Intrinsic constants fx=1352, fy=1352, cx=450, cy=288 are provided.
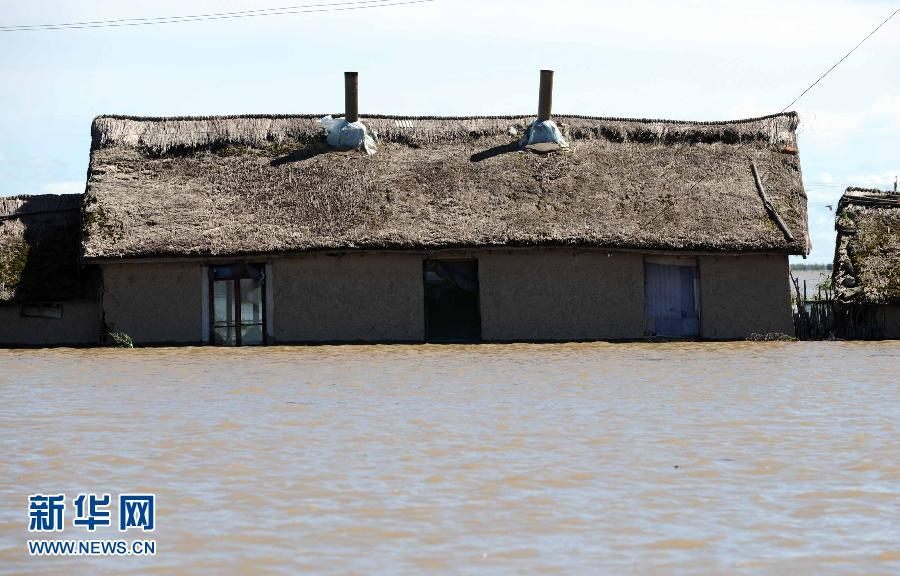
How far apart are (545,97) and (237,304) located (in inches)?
256

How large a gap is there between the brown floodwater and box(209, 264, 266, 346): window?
5986 mm

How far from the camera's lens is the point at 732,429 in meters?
9.52

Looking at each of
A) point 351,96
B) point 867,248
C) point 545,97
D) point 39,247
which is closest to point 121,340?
point 39,247

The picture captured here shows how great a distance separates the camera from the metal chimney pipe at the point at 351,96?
22828 millimetres

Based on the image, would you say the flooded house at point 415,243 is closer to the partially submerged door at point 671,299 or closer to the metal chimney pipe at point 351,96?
the partially submerged door at point 671,299

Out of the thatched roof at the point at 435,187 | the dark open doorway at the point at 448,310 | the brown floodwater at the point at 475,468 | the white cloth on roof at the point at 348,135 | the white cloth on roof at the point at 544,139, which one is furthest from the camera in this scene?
the white cloth on roof at the point at 544,139

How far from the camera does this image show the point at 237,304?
20625mm

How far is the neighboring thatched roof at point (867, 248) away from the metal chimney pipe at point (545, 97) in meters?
5.13

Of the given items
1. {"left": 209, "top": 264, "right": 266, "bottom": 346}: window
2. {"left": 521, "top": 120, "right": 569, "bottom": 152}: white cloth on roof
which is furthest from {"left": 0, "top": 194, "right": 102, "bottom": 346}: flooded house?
{"left": 521, "top": 120, "right": 569, "bottom": 152}: white cloth on roof

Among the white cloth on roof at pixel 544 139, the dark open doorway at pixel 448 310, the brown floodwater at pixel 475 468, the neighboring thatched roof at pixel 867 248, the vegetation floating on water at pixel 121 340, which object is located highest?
the white cloth on roof at pixel 544 139

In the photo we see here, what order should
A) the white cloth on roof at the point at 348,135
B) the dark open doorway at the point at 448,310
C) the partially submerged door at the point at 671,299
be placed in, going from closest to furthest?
the partially submerged door at the point at 671,299
the dark open doorway at the point at 448,310
the white cloth on roof at the point at 348,135

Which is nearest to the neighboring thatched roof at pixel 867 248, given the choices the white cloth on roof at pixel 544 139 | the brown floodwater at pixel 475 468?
the white cloth on roof at pixel 544 139

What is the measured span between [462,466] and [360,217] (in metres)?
12.8

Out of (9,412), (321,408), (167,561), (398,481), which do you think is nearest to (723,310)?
(321,408)
